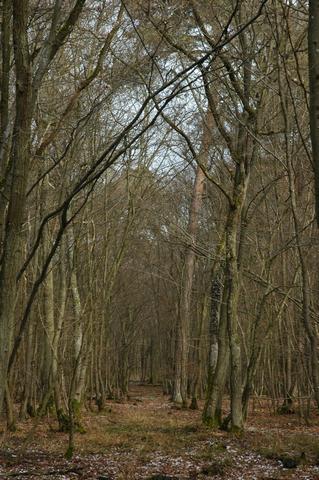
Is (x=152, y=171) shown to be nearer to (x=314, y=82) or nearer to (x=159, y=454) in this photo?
→ (x=159, y=454)

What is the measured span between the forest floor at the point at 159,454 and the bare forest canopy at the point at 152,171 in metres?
0.62

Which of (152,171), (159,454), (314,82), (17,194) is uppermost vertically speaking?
(152,171)

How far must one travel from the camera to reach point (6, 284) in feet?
9.18

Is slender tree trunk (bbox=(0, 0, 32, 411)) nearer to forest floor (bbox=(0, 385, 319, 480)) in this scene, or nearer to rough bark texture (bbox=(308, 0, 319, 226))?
rough bark texture (bbox=(308, 0, 319, 226))

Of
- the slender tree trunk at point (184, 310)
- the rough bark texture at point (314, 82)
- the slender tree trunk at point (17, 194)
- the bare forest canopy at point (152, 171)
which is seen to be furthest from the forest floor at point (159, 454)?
the slender tree trunk at point (184, 310)

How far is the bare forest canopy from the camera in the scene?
313 cm

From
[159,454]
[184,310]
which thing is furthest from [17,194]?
[184,310]

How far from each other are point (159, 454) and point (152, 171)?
8628 millimetres

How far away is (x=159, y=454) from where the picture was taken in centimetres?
747

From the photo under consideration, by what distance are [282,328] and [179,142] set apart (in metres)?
6.30

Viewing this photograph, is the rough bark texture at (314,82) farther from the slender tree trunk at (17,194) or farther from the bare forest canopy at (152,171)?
the slender tree trunk at (17,194)

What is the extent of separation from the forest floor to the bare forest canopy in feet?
2.05

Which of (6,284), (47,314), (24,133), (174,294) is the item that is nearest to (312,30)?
(24,133)

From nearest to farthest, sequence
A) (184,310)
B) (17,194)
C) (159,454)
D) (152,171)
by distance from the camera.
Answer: (17,194), (159,454), (152,171), (184,310)
